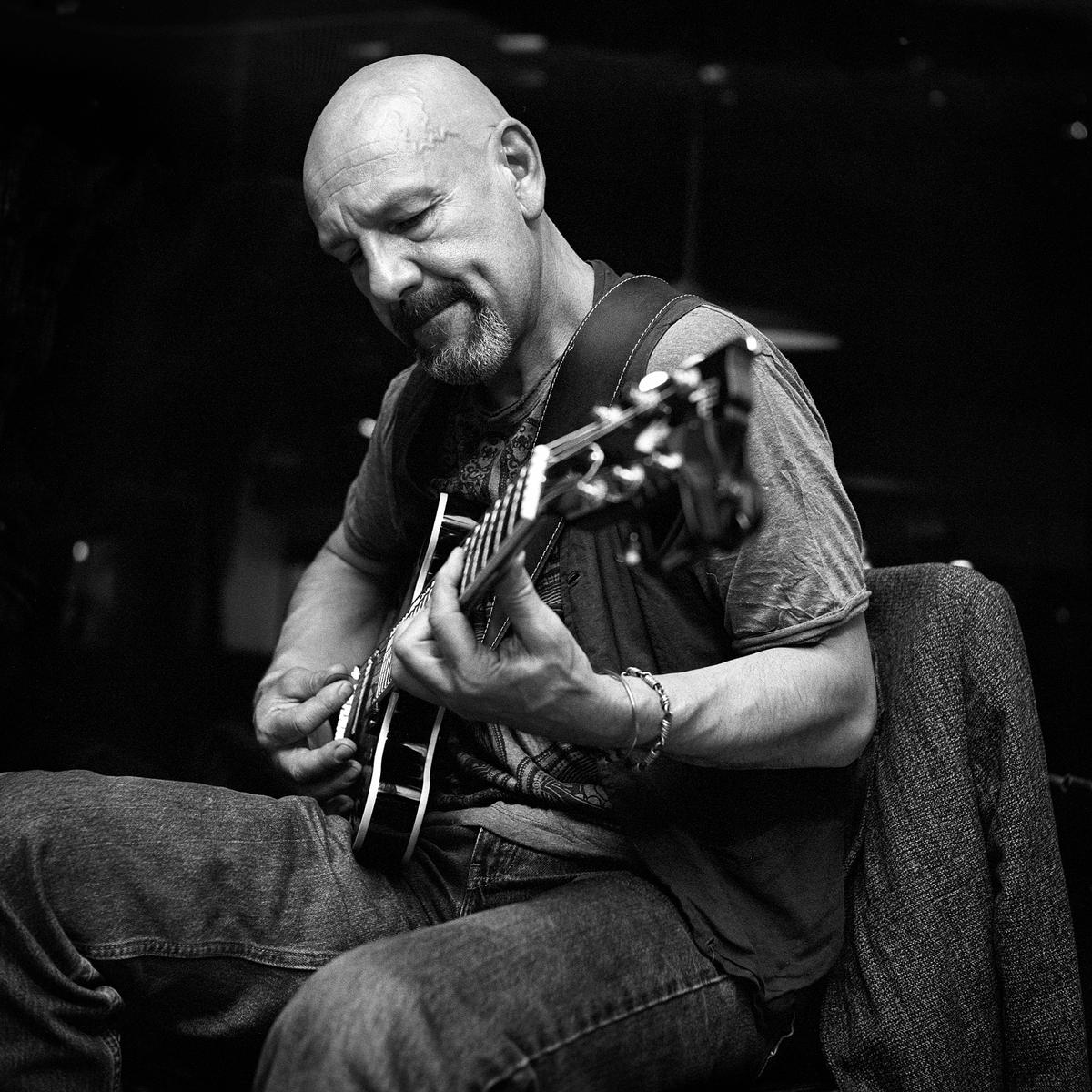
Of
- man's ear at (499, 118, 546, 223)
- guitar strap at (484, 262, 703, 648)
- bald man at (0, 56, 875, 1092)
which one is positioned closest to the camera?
bald man at (0, 56, 875, 1092)

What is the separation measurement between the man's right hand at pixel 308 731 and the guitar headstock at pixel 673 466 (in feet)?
1.62

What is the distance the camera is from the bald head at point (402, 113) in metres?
1.35

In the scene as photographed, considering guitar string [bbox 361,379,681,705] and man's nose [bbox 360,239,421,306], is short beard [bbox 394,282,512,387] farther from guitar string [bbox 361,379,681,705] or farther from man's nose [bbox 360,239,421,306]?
guitar string [bbox 361,379,681,705]

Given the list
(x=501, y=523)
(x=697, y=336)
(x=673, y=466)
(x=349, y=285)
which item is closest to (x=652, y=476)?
(x=673, y=466)

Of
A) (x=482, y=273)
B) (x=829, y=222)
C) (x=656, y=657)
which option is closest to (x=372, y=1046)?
(x=656, y=657)

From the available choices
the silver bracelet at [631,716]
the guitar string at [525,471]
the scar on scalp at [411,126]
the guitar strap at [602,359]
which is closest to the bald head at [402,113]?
the scar on scalp at [411,126]

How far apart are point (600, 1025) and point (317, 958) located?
0.34m

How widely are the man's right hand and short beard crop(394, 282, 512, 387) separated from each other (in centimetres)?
38

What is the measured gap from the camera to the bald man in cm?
105

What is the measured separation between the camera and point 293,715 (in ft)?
4.83

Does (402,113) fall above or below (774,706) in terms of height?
Result: above

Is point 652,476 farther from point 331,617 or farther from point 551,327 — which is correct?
point 331,617

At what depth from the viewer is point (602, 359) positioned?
4.32 ft

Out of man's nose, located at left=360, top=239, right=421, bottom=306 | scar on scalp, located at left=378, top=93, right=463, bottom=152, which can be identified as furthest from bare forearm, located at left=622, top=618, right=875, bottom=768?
scar on scalp, located at left=378, top=93, right=463, bottom=152
